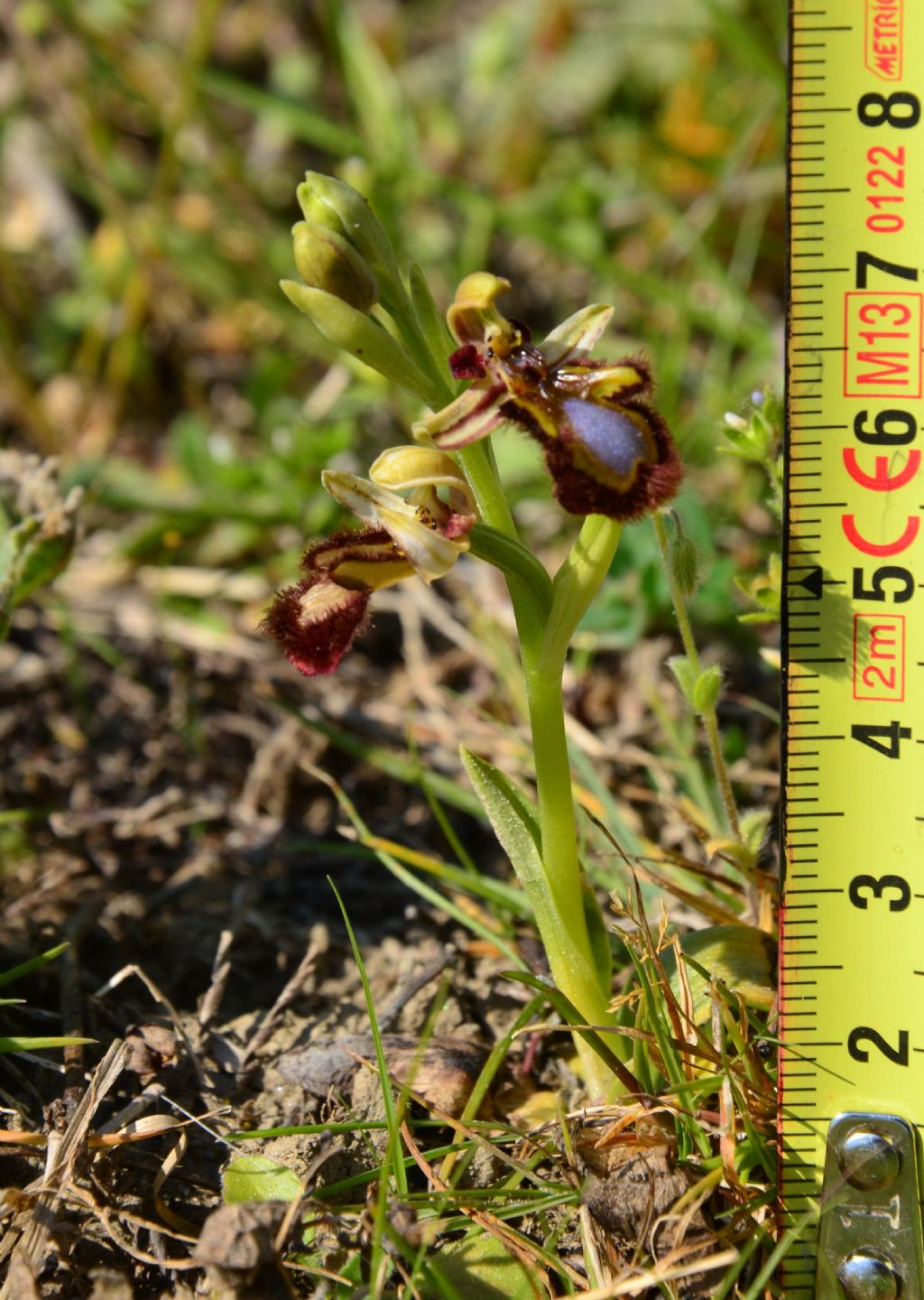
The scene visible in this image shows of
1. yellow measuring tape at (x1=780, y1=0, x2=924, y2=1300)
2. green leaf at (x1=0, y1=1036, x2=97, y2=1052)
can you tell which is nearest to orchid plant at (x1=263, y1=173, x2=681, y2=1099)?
yellow measuring tape at (x1=780, y1=0, x2=924, y2=1300)

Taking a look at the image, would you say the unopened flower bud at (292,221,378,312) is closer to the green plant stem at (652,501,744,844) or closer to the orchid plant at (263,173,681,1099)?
the orchid plant at (263,173,681,1099)

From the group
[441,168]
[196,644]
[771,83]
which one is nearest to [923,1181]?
[196,644]

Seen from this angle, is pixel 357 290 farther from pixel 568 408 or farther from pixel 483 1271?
pixel 483 1271

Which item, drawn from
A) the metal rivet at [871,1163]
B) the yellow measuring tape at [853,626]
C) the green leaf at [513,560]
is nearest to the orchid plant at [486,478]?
the green leaf at [513,560]

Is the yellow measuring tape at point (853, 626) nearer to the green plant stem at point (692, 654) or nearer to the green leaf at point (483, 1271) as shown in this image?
the green plant stem at point (692, 654)

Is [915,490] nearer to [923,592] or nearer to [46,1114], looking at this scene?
[923,592]

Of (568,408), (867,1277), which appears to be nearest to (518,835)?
(568,408)

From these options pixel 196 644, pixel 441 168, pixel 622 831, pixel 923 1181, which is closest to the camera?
pixel 923 1181
